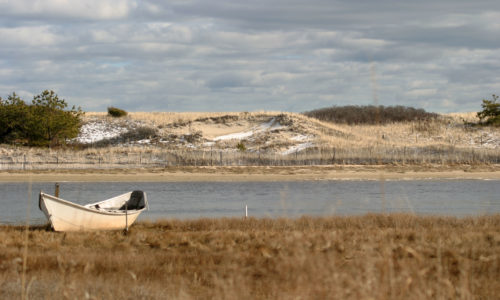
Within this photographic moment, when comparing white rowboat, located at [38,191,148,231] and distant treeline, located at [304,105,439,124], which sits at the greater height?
distant treeline, located at [304,105,439,124]

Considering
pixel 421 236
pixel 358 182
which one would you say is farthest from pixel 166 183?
pixel 421 236

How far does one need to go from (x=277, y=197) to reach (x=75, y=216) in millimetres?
14509

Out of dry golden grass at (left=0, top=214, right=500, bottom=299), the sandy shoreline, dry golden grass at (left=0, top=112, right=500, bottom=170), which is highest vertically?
dry golden grass at (left=0, top=112, right=500, bottom=170)

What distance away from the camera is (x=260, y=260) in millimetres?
12125

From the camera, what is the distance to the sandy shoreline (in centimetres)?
3978

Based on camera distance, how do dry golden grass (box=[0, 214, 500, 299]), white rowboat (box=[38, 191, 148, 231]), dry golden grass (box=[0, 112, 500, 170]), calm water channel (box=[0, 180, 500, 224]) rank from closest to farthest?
dry golden grass (box=[0, 214, 500, 299]), white rowboat (box=[38, 191, 148, 231]), calm water channel (box=[0, 180, 500, 224]), dry golden grass (box=[0, 112, 500, 170])

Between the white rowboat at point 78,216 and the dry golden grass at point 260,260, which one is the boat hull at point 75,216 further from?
the dry golden grass at point 260,260

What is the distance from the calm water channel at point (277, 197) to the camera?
23641mm

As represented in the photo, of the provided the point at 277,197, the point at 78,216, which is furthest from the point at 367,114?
the point at 78,216

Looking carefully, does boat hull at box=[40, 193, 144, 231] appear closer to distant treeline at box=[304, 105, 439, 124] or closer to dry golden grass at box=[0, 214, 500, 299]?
dry golden grass at box=[0, 214, 500, 299]

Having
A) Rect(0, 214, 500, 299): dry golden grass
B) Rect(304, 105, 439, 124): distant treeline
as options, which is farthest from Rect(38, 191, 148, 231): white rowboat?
Rect(304, 105, 439, 124): distant treeline

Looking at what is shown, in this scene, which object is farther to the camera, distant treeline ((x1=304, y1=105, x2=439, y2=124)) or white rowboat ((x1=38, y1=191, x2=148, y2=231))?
distant treeline ((x1=304, y1=105, x2=439, y2=124))

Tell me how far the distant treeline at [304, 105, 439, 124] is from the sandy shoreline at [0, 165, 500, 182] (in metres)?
33.5

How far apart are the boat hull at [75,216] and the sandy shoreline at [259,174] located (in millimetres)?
21742
